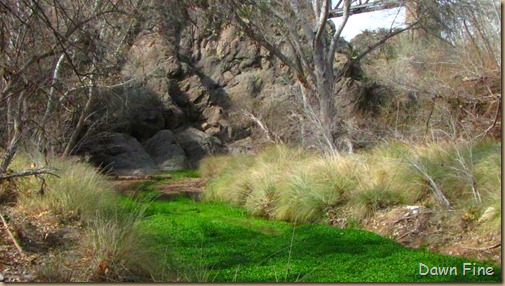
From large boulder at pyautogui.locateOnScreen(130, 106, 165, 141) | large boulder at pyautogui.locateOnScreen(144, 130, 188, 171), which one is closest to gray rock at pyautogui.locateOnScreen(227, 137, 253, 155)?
large boulder at pyautogui.locateOnScreen(144, 130, 188, 171)

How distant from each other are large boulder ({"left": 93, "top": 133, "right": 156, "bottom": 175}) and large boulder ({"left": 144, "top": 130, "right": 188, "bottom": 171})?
0.51 metres

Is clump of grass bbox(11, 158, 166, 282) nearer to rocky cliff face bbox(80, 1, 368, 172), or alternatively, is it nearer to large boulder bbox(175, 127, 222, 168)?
rocky cliff face bbox(80, 1, 368, 172)

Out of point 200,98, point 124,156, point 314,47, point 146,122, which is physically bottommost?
point 124,156

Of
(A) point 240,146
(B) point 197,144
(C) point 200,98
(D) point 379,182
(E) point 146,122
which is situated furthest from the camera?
(C) point 200,98

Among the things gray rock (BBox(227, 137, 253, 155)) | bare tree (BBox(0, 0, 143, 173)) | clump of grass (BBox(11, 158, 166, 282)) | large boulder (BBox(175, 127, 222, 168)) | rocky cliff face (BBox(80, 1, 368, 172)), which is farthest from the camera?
large boulder (BBox(175, 127, 222, 168))

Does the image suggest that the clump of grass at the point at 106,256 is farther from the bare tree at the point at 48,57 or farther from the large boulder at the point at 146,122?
the large boulder at the point at 146,122

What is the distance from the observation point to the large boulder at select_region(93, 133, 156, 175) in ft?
60.8

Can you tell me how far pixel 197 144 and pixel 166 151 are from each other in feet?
4.82

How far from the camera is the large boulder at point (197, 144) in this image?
21438 millimetres

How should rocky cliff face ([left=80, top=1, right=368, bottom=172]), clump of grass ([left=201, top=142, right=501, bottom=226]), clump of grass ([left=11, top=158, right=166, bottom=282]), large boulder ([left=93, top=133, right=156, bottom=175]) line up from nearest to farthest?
1. clump of grass ([left=11, top=158, right=166, bottom=282])
2. clump of grass ([left=201, top=142, right=501, bottom=226])
3. large boulder ([left=93, top=133, right=156, bottom=175])
4. rocky cliff face ([left=80, top=1, right=368, bottom=172])

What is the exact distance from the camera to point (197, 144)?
2184 centimetres

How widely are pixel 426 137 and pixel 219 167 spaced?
6.83 metres

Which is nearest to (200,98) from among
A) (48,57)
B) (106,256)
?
(48,57)

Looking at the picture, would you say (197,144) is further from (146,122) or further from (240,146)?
(146,122)
